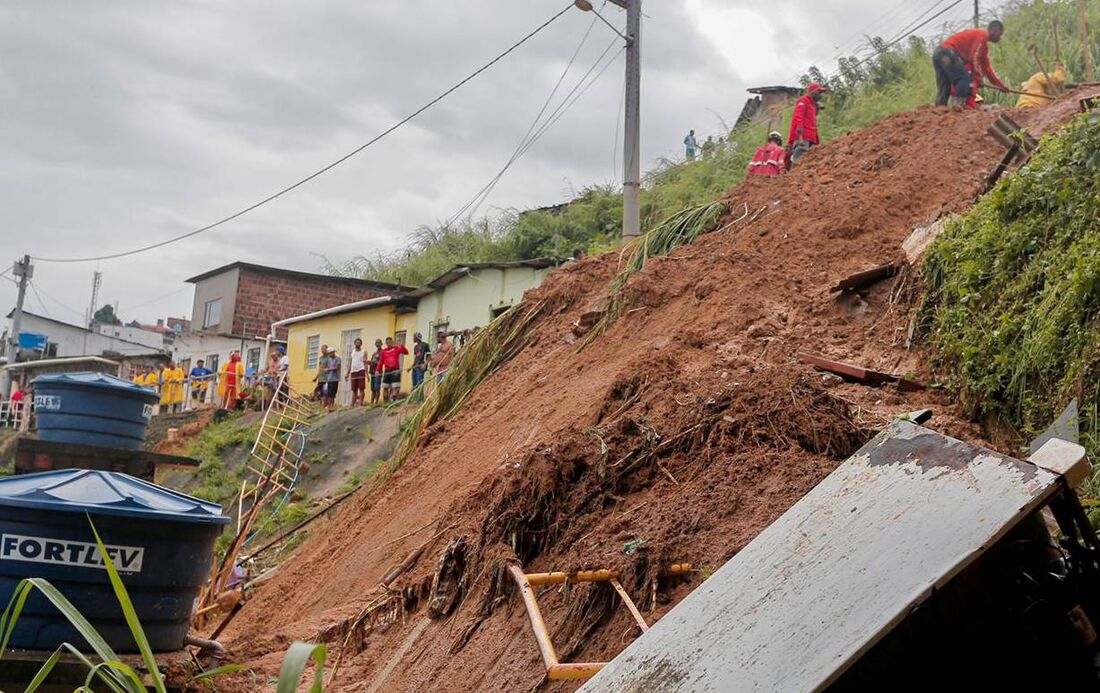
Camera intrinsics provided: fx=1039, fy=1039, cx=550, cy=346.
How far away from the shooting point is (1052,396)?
5289mm

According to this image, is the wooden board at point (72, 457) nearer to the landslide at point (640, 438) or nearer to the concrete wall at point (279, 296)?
the landslide at point (640, 438)

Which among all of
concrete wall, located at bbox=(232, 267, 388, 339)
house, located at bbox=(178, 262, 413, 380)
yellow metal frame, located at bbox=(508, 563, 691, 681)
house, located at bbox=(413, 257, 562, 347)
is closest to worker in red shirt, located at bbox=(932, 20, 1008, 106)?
house, located at bbox=(413, 257, 562, 347)

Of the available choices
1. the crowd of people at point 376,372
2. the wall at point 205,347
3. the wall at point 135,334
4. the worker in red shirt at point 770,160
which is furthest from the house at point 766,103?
the wall at point 135,334

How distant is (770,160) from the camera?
46.0ft

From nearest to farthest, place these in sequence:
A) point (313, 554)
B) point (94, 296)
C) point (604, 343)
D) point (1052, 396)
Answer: point (1052, 396) < point (604, 343) < point (313, 554) < point (94, 296)

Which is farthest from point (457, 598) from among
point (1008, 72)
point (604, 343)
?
point (1008, 72)

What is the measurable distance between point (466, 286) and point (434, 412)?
41.5ft

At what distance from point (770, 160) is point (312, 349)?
19.5m

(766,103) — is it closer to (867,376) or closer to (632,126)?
(632,126)

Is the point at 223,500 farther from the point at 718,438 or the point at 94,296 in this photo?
the point at 94,296

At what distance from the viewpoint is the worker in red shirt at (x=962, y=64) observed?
43.6 feet

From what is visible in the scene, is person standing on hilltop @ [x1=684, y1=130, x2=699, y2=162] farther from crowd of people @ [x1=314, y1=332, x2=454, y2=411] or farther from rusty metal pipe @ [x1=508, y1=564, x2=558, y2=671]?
rusty metal pipe @ [x1=508, y1=564, x2=558, y2=671]

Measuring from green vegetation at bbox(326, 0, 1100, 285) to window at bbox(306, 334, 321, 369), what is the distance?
4684 millimetres

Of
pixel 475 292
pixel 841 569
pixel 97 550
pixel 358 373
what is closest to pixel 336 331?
pixel 358 373
